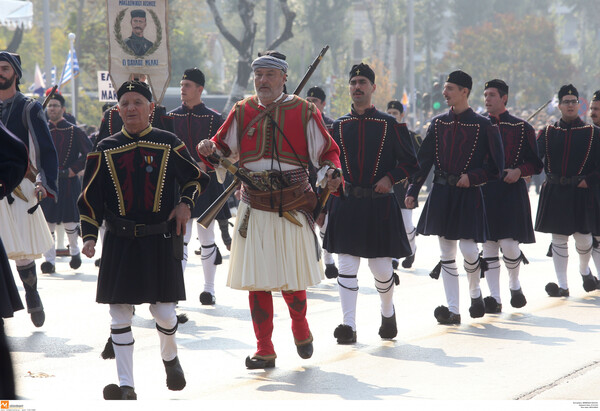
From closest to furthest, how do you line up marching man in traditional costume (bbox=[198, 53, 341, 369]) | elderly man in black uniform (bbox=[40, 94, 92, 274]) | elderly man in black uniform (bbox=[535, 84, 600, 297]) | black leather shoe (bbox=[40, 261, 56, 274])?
marching man in traditional costume (bbox=[198, 53, 341, 369]), elderly man in black uniform (bbox=[535, 84, 600, 297]), black leather shoe (bbox=[40, 261, 56, 274]), elderly man in black uniform (bbox=[40, 94, 92, 274])

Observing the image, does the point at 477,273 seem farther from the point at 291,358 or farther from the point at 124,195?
the point at 124,195

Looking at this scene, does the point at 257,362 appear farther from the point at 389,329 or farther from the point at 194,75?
the point at 194,75

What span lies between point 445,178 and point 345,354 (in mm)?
2194

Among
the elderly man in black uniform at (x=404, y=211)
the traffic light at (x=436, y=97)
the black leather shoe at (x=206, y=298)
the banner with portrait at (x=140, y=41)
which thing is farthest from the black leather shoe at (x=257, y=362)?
the traffic light at (x=436, y=97)

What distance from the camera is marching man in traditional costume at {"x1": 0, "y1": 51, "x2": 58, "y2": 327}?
8484 mm

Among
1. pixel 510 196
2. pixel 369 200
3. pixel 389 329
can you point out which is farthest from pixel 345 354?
pixel 510 196

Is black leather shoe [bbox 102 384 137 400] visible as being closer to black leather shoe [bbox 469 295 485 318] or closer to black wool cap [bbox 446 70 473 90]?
black leather shoe [bbox 469 295 485 318]

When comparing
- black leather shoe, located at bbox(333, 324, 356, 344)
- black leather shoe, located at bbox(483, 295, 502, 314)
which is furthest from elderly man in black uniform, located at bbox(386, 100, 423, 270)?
black leather shoe, located at bbox(333, 324, 356, 344)

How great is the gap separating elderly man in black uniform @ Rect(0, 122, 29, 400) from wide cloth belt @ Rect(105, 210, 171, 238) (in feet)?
5.01

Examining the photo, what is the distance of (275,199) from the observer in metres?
7.26

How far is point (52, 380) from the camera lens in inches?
278

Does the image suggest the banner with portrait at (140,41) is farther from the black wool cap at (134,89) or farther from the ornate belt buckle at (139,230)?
the ornate belt buckle at (139,230)

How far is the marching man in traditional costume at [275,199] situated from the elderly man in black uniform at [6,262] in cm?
263

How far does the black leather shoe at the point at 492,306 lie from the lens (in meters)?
9.84
